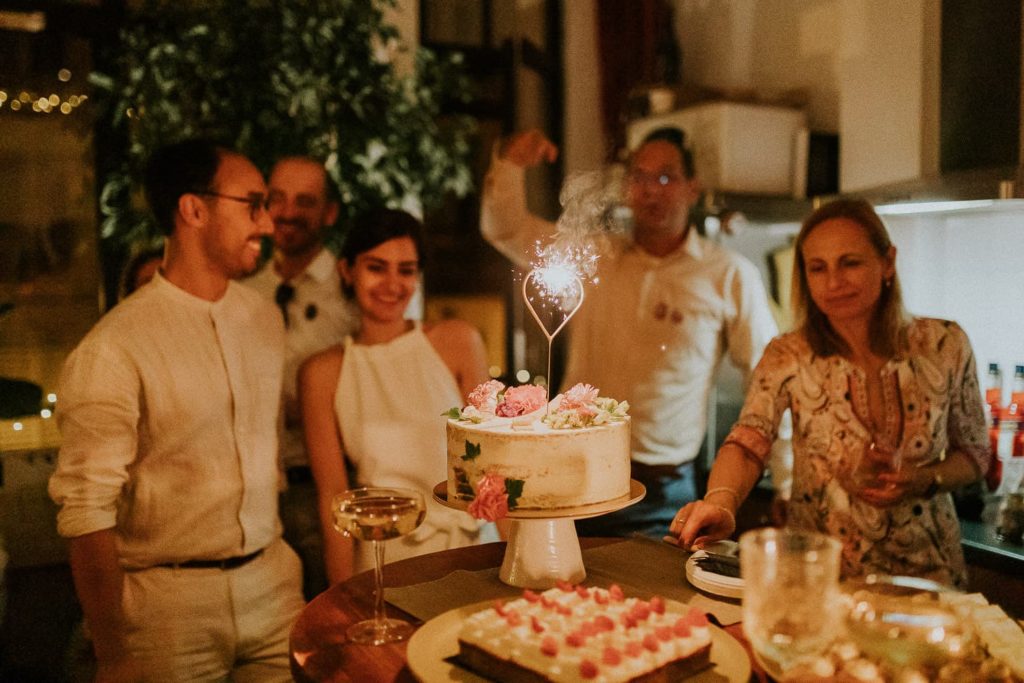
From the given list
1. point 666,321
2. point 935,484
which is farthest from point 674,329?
point 935,484

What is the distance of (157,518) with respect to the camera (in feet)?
6.95

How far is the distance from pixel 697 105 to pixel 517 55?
63.1 inches

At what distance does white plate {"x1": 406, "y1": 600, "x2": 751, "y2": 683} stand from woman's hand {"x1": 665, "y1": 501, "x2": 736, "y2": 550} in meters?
0.42

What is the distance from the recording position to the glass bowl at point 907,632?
123cm

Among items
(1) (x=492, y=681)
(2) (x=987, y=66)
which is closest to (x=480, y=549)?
(1) (x=492, y=681)

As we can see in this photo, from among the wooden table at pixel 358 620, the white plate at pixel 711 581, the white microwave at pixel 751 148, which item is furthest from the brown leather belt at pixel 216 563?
the white microwave at pixel 751 148

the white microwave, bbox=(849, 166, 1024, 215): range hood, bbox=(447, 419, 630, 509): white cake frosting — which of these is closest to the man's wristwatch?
bbox=(447, 419, 630, 509): white cake frosting

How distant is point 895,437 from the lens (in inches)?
83.3

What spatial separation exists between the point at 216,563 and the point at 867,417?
1671 mm

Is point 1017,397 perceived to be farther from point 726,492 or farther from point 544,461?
point 544,461

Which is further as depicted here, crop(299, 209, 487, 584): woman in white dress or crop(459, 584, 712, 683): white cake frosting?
crop(299, 209, 487, 584): woman in white dress

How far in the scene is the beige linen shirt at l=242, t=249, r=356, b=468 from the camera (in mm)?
2875

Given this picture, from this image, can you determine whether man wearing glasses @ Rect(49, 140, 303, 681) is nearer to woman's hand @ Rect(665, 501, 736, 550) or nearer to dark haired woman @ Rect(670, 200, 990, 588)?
woman's hand @ Rect(665, 501, 736, 550)

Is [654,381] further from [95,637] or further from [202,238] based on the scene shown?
[95,637]
